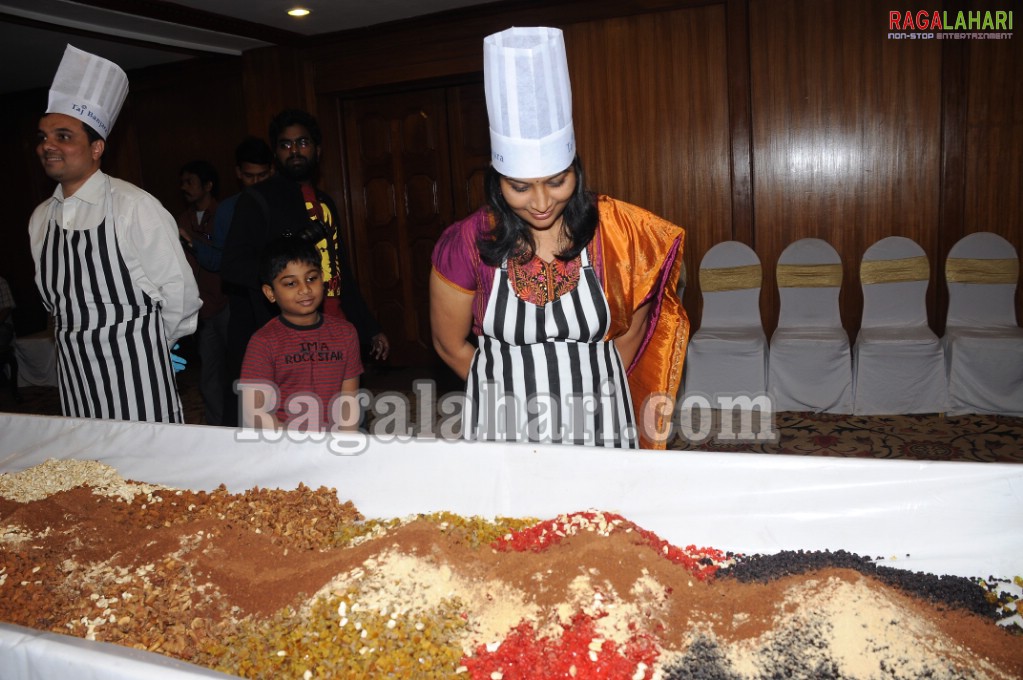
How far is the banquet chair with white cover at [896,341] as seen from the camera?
3.86m

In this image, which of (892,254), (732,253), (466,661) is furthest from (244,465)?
(892,254)

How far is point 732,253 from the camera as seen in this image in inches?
180

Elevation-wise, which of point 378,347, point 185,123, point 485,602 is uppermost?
point 185,123

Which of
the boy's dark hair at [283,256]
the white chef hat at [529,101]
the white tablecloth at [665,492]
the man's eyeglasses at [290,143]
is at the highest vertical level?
the man's eyeglasses at [290,143]

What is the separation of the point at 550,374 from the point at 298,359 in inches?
30.4

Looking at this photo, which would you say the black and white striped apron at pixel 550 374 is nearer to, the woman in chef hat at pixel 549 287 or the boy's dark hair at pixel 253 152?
the woman in chef hat at pixel 549 287

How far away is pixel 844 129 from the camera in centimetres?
441

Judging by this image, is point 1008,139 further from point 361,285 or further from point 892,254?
point 361,285

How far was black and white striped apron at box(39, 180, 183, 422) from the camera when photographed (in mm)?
2092

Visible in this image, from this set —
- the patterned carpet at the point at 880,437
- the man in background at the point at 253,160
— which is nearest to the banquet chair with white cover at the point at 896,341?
the patterned carpet at the point at 880,437

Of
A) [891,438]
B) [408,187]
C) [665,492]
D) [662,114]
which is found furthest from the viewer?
[408,187]

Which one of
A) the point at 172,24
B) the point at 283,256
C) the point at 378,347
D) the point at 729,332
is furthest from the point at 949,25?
the point at 172,24

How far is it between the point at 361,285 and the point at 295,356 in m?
3.94

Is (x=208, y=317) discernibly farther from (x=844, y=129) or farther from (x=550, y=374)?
(x=844, y=129)
